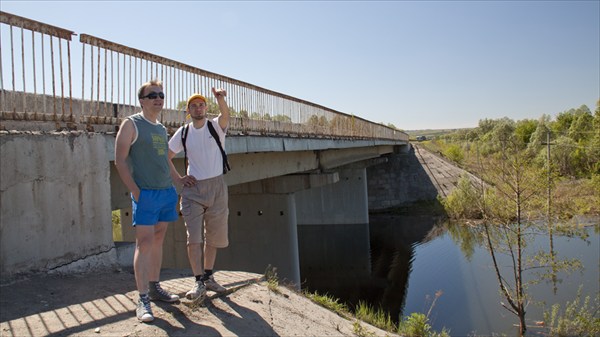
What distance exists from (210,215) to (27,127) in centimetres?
211

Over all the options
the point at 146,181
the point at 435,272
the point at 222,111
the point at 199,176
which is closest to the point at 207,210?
the point at 199,176

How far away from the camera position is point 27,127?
4785mm

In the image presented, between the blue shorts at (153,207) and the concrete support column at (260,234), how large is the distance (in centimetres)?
1088

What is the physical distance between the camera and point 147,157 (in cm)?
414

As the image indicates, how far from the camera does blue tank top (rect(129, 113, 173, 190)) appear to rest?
4.11 meters

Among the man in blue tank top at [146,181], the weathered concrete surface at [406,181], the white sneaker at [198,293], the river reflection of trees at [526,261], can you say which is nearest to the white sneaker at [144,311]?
the man in blue tank top at [146,181]

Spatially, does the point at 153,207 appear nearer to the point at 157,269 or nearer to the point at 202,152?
the point at 157,269

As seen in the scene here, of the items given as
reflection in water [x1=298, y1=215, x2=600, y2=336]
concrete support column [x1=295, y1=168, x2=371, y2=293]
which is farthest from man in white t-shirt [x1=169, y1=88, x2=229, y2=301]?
concrete support column [x1=295, y1=168, x2=371, y2=293]

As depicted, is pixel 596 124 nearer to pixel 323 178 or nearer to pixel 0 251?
pixel 323 178

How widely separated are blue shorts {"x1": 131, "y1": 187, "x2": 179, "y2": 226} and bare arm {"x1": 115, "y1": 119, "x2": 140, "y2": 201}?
0.08 metres

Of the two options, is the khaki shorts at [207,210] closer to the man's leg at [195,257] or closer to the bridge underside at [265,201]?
the man's leg at [195,257]

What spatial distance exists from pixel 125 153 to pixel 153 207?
0.54 meters

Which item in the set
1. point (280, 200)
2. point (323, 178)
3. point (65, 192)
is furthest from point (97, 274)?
point (323, 178)

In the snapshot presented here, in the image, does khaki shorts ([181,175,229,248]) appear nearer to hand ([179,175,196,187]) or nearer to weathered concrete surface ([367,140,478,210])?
hand ([179,175,196,187])
